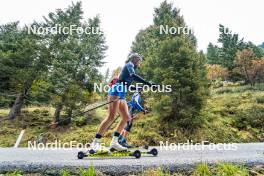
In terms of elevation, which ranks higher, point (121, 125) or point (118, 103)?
point (118, 103)

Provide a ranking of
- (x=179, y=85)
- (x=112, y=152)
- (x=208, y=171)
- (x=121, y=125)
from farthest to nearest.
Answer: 1. (x=179, y=85)
2. (x=121, y=125)
3. (x=112, y=152)
4. (x=208, y=171)

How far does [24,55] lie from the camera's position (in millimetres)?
27453

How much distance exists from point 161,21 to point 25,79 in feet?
43.0

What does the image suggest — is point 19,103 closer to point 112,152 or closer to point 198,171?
point 112,152

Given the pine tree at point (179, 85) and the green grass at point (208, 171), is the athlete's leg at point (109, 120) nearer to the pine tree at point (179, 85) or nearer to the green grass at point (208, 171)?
the green grass at point (208, 171)

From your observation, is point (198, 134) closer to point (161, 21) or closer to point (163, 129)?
point (163, 129)

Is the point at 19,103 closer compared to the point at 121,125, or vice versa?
the point at 121,125
